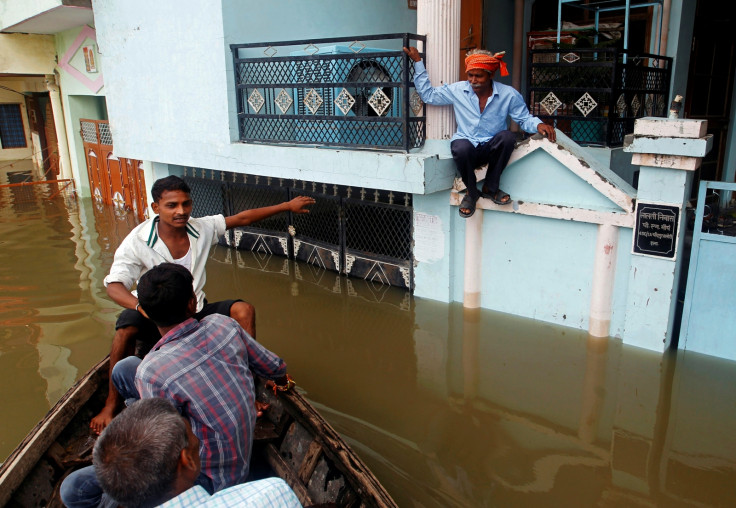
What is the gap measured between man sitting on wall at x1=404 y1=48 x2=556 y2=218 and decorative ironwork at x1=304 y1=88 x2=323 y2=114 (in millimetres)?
1146

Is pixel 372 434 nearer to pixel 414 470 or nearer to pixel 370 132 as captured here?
pixel 414 470

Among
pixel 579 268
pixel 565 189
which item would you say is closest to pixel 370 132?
pixel 565 189

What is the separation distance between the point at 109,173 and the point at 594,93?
960 cm

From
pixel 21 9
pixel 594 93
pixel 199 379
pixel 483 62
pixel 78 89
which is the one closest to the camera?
A: pixel 199 379

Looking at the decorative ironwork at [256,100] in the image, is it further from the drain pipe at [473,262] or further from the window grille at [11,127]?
the window grille at [11,127]

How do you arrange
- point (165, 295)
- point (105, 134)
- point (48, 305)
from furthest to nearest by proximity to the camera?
point (105, 134) → point (48, 305) → point (165, 295)

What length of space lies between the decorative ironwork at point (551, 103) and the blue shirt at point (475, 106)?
853 millimetres

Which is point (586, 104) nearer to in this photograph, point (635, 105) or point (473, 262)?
point (635, 105)

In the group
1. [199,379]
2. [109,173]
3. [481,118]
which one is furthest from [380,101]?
[109,173]

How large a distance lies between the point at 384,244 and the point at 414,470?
11.2ft

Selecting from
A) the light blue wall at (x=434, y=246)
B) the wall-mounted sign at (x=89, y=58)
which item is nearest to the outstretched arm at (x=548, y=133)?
the light blue wall at (x=434, y=246)

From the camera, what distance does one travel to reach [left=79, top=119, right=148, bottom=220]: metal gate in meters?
10.7

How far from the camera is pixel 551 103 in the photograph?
235 inches

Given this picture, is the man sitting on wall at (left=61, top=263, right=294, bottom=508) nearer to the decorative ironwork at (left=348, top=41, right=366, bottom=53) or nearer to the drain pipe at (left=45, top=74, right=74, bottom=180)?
the decorative ironwork at (left=348, top=41, right=366, bottom=53)
